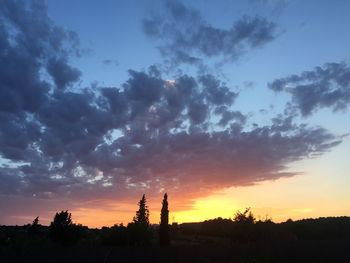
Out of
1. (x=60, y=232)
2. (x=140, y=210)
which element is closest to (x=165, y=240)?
(x=60, y=232)

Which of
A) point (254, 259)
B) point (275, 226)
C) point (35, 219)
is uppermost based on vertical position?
point (35, 219)

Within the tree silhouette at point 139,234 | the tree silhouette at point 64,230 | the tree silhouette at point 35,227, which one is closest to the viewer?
the tree silhouette at point 139,234

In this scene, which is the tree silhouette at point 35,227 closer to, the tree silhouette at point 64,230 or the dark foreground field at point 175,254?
the tree silhouette at point 64,230

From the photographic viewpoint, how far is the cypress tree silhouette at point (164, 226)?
203 ft

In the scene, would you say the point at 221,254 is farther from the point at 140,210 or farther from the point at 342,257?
the point at 140,210

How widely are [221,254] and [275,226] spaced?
53.3m

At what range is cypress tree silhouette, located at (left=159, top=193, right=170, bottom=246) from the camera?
203 feet

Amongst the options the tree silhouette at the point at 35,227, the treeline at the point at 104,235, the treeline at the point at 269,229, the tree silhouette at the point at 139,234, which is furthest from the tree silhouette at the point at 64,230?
the tree silhouette at the point at 35,227

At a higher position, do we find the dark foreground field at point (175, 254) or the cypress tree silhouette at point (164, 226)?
the cypress tree silhouette at point (164, 226)

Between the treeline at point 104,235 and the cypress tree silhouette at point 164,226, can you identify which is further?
the cypress tree silhouette at point 164,226

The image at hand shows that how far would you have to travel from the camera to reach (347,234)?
83.7 metres

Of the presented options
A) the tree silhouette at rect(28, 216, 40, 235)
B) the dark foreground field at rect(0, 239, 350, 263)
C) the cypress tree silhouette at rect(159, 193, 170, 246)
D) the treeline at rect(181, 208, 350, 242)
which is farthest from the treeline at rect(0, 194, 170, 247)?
the tree silhouette at rect(28, 216, 40, 235)

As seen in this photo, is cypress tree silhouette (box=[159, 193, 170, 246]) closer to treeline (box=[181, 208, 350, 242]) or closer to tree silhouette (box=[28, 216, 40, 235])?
treeline (box=[181, 208, 350, 242])

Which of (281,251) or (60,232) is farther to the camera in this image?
(60,232)
